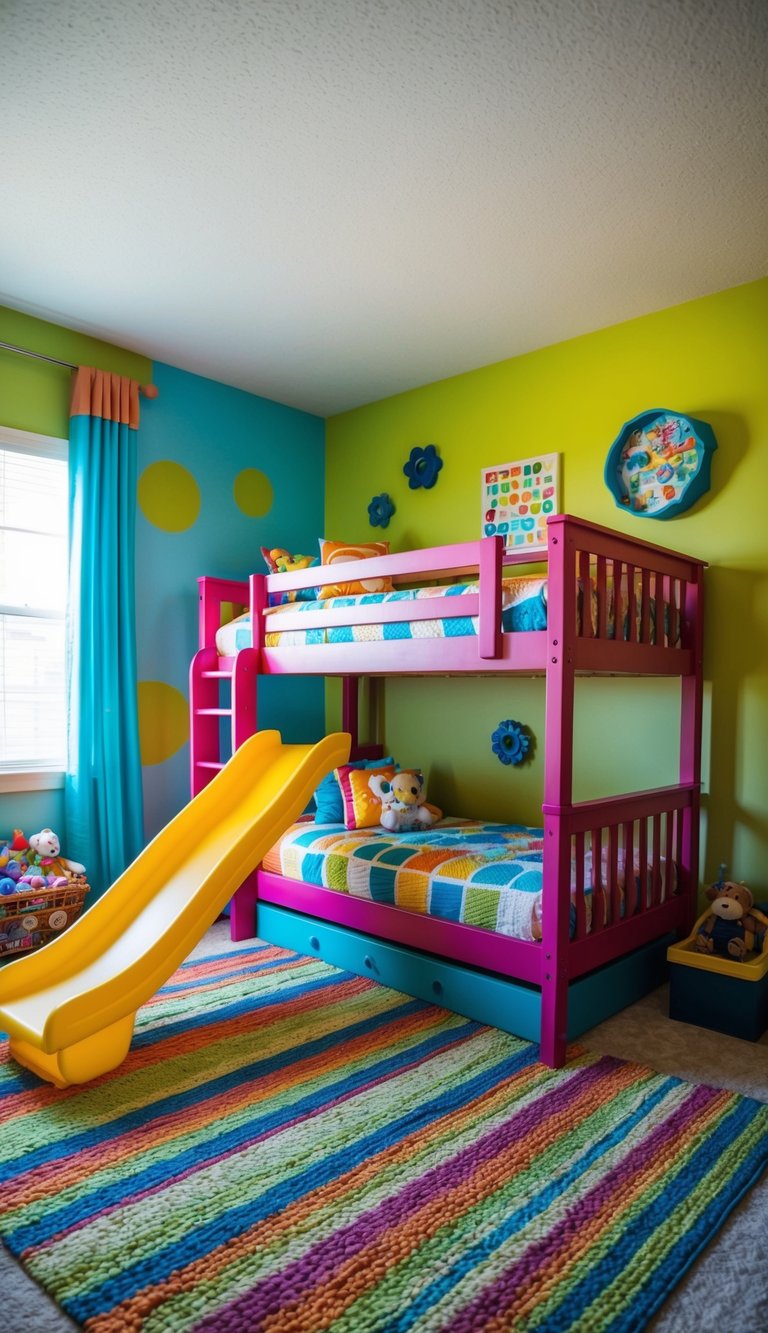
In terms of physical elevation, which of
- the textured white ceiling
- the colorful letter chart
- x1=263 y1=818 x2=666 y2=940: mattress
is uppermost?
the textured white ceiling

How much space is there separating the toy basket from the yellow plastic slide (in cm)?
64

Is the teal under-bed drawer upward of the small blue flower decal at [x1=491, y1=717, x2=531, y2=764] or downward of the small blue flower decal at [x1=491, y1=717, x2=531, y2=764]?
downward

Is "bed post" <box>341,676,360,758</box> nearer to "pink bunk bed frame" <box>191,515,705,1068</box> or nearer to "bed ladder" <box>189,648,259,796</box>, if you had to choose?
"bed ladder" <box>189,648,259,796</box>

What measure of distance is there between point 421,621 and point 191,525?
6.02ft

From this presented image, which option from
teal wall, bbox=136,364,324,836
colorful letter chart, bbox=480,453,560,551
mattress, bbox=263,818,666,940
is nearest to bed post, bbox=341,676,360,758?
teal wall, bbox=136,364,324,836

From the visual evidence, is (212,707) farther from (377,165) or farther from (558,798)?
(377,165)

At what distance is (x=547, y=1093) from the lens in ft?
7.41

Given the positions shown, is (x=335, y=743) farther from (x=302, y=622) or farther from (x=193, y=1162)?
(x=193, y=1162)

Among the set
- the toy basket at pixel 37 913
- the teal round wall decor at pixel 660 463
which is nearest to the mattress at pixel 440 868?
the toy basket at pixel 37 913

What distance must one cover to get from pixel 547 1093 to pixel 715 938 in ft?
2.93

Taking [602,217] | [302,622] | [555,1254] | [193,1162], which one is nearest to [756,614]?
[602,217]

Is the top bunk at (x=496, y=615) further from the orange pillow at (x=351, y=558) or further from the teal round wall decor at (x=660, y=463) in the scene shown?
the teal round wall decor at (x=660, y=463)

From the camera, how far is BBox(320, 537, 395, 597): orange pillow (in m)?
3.68

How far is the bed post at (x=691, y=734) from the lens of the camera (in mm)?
3193
